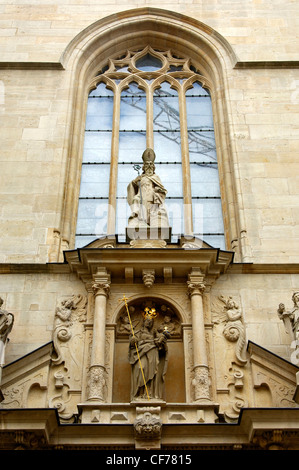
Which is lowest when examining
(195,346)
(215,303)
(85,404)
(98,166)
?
(85,404)

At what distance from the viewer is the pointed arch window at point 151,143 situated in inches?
487

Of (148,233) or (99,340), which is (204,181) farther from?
(99,340)

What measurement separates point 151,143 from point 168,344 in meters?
4.71

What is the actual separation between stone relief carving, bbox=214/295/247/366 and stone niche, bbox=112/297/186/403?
0.63 meters

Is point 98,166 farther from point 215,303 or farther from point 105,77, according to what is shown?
point 215,303

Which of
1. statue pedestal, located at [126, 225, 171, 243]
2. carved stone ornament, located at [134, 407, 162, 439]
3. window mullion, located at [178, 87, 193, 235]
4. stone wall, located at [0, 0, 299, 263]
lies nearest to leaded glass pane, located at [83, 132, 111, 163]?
stone wall, located at [0, 0, 299, 263]

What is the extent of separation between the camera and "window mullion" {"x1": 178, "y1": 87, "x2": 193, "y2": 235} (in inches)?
483

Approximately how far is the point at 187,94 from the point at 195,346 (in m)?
6.63

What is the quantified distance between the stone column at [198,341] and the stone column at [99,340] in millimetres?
1201

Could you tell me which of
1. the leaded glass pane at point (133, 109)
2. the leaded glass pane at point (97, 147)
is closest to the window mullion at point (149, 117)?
the leaded glass pane at point (133, 109)

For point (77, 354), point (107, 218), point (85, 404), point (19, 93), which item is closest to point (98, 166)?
point (107, 218)

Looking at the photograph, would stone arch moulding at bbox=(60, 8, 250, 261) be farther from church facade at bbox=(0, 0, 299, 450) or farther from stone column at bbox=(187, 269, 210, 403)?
stone column at bbox=(187, 269, 210, 403)

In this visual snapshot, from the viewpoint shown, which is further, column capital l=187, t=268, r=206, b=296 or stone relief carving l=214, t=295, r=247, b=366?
column capital l=187, t=268, r=206, b=296

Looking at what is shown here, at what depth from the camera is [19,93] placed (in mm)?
13484
